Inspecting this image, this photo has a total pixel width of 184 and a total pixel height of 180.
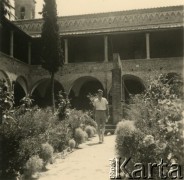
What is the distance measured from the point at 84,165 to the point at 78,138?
3.27 metres

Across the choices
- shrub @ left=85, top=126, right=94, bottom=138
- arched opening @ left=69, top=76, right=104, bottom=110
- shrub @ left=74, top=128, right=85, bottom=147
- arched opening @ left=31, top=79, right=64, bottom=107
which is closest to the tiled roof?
arched opening @ left=69, top=76, right=104, bottom=110

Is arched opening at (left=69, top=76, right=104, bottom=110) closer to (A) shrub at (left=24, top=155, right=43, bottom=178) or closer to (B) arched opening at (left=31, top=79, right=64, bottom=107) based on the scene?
(B) arched opening at (left=31, top=79, right=64, bottom=107)

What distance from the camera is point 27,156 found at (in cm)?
598

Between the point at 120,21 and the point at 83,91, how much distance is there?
6047 millimetres

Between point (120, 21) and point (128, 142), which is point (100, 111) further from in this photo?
point (120, 21)

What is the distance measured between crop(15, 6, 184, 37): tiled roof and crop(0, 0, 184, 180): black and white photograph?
0.07 m

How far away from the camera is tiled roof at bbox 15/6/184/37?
2573 centimetres

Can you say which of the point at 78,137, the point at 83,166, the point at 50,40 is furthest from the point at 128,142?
the point at 50,40

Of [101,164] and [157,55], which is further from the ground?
[157,55]

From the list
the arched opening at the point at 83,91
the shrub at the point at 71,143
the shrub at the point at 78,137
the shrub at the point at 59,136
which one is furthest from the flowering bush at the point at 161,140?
the arched opening at the point at 83,91

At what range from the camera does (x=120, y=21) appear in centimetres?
2656

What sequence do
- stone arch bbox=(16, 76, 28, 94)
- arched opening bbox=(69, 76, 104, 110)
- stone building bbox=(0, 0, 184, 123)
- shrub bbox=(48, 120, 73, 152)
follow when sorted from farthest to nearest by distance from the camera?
arched opening bbox=(69, 76, 104, 110)
stone arch bbox=(16, 76, 28, 94)
stone building bbox=(0, 0, 184, 123)
shrub bbox=(48, 120, 73, 152)

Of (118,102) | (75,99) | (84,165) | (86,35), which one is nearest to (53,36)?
(86,35)

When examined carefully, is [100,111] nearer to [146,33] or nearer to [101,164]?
[101,164]
